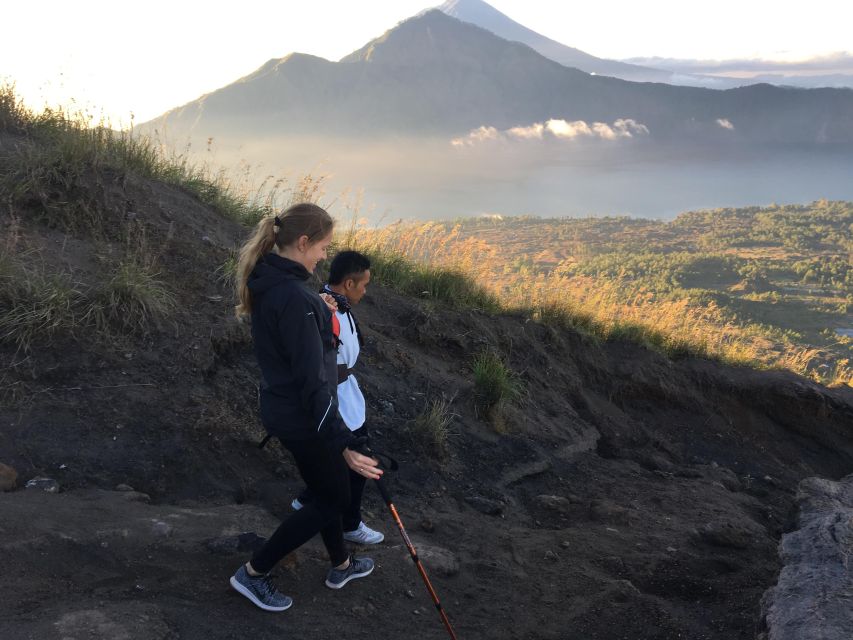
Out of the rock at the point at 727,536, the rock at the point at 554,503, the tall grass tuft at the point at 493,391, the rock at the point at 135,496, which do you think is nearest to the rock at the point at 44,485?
the rock at the point at 135,496

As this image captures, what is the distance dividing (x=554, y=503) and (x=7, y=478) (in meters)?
3.90

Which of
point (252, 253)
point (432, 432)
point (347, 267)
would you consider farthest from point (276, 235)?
point (432, 432)

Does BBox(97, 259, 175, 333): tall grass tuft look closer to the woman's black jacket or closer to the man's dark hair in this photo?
the man's dark hair

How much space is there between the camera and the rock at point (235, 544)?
371 cm

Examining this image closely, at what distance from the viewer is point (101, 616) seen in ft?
9.61

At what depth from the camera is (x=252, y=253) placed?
3012 mm

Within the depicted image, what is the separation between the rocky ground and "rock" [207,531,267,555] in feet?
0.04

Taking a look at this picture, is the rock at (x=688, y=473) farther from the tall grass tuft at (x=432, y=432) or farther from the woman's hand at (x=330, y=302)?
the woman's hand at (x=330, y=302)

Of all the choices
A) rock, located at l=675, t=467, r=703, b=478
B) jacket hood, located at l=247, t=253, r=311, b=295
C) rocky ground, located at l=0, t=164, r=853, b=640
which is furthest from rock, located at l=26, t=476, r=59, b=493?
rock, located at l=675, t=467, r=703, b=478

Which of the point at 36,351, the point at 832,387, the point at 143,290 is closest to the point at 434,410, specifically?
the point at 143,290

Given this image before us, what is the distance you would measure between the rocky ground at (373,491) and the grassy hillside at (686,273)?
1.39 m

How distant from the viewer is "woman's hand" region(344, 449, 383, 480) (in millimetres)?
2996

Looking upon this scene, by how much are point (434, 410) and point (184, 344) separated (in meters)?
2.09

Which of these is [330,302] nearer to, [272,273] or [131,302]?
[272,273]
